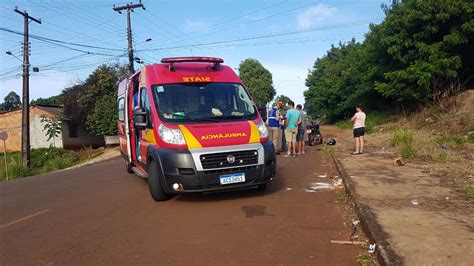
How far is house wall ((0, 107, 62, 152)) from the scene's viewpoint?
3266cm

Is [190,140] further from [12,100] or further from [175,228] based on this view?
[12,100]

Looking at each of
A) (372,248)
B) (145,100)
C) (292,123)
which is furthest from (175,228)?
(292,123)

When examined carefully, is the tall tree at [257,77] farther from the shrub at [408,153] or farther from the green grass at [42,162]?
the shrub at [408,153]

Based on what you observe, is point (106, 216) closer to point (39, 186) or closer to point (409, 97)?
point (39, 186)

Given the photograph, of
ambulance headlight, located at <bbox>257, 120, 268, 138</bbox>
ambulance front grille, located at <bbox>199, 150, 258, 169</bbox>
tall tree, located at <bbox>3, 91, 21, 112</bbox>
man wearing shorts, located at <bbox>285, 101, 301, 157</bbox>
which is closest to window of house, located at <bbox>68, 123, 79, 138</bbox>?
man wearing shorts, located at <bbox>285, 101, 301, 157</bbox>

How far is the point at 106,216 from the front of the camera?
6812mm

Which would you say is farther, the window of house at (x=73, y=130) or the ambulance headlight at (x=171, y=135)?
the window of house at (x=73, y=130)

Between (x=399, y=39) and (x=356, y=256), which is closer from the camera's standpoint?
(x=356, y=256)

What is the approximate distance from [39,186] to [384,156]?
958cm

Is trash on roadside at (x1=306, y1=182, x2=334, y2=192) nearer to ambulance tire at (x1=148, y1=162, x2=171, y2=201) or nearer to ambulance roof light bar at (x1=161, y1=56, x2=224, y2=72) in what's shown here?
ambulance tire at (x1=148, y1=162, x2=171, y2=201)

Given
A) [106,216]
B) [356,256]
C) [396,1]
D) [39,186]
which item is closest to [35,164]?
[39,186]

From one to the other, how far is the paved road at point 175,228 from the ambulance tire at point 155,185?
5.8 inches

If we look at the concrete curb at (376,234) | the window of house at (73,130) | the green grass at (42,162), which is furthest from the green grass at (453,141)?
the window of house at (73,130)

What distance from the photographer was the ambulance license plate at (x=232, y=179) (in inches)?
271
